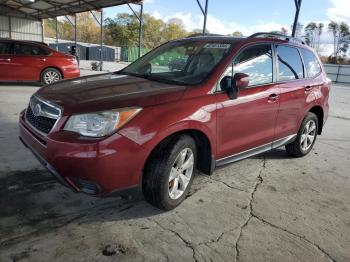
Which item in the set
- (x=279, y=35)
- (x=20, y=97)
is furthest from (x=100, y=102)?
(x=20, y=97)

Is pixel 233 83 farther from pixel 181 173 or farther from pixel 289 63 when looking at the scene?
pixel 289 63

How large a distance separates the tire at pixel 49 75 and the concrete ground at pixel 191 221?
23.7 feet

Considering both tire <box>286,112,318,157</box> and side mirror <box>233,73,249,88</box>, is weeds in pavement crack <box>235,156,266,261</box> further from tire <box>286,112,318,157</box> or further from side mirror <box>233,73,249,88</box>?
side mirror <box>233,73,249,88</box>

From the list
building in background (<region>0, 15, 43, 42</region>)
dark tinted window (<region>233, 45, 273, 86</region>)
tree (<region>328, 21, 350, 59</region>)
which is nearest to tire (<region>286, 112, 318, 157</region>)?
dark tinted window (<region>233, 45, 273, 86</region>)

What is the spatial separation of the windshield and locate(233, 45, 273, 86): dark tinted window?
208mm

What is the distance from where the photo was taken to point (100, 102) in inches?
123

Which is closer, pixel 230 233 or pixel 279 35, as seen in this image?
pixel 230 233

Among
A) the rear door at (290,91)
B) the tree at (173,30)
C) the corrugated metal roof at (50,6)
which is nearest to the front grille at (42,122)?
the rear door at (290,91)

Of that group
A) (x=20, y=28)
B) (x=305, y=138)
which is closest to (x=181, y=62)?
(x=305, y=138)

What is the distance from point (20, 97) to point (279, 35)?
707 centimetres

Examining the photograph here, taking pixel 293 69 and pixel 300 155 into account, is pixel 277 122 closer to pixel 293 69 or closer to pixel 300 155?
pixel 293 69

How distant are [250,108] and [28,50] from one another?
9.37m

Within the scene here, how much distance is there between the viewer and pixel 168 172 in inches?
131

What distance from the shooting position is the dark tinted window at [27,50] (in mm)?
11211
